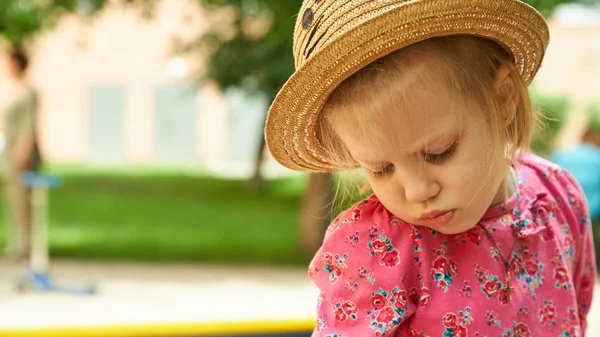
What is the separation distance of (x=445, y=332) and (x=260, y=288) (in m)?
5.58

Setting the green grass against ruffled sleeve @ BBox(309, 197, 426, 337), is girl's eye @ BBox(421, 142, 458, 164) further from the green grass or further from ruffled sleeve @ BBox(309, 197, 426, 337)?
the green grass

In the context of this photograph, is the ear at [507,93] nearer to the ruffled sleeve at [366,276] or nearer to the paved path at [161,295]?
the ruffled sleeve at [366,276]

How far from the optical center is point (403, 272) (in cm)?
139

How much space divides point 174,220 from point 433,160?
36.6 ft

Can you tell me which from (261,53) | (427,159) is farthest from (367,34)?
(261,53)

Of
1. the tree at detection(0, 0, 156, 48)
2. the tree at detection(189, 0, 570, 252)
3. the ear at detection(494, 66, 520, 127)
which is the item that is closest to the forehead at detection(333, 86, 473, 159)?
the ear at detection(494, 66, 520, 127)

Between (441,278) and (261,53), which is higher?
(261,53)

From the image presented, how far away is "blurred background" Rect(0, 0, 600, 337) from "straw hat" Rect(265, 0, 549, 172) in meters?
0.27

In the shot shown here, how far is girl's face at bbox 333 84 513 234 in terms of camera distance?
4.19 feet

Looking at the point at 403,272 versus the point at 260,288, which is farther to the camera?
the point at 260,288

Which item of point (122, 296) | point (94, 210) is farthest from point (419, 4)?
point (94, 210)

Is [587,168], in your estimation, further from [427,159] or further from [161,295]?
[427,159]

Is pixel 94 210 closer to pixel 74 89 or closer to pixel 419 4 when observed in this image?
pixel 419 4

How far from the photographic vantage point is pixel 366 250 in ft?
4.61
